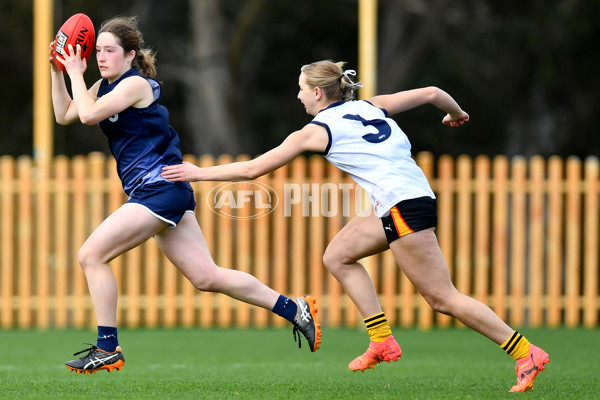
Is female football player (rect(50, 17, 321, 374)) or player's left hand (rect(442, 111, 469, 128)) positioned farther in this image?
player's left hand (rect(442, 111, 469, 128))

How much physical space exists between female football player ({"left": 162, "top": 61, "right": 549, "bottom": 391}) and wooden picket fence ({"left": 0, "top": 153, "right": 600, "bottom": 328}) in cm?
527

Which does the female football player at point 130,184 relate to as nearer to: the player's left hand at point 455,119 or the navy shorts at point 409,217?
the navy shorts at point 409,217

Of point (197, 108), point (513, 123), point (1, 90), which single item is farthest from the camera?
point (1, 90)

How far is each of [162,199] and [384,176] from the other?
124 cm

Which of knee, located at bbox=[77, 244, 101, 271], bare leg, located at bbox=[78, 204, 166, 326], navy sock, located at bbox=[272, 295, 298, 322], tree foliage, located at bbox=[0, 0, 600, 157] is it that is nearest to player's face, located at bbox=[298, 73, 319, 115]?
bare leg, located at bbox=[78, 204, 166, 326]

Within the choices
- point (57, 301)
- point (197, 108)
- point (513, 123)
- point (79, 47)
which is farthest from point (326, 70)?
point (513, 123)

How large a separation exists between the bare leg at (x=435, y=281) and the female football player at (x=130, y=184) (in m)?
1.01

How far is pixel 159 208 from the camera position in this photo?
5.71 metres

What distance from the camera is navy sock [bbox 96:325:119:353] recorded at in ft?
18.7

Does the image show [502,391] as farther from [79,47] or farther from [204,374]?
[79,47]

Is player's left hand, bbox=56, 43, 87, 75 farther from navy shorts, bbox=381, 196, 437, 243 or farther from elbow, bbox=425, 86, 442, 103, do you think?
elbow, bbox=425, 86, 442, 103

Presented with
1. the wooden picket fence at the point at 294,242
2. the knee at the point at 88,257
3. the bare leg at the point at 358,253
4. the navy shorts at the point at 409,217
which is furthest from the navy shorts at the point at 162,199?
the wooden picket fence at the point at 294,242

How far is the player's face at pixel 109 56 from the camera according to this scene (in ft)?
19.1

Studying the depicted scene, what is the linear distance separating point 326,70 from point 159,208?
4.01 ft
